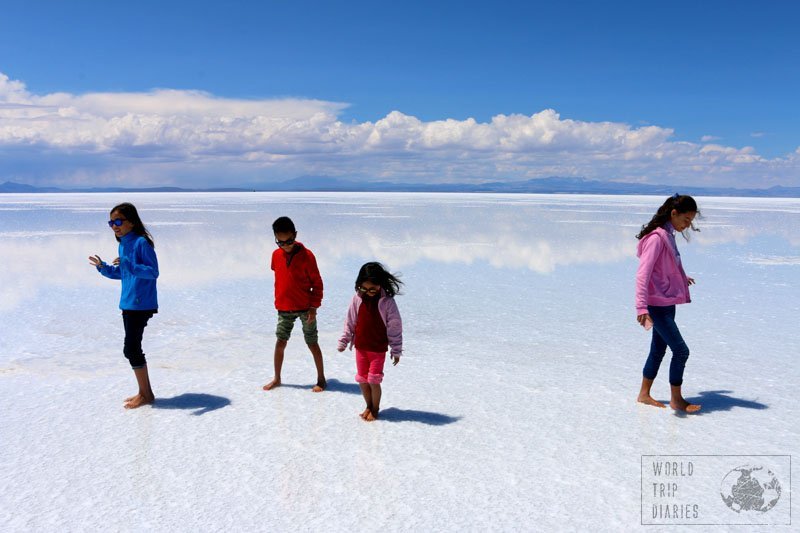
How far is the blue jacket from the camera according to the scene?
4.53 meters

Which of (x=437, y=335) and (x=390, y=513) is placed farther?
(x=437, y=335)

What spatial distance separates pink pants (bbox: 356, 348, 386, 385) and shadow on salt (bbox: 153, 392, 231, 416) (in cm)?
128

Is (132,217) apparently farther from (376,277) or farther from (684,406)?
(684,406)

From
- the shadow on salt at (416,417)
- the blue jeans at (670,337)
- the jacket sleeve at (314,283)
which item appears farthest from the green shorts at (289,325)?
the blue jeans at (670,337)

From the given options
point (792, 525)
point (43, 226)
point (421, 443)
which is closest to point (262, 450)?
point (421, 443)

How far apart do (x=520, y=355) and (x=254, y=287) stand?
221 inches

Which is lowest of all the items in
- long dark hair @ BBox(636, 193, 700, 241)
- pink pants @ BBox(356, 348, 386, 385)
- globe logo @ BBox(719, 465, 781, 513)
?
globe logo @ BBox(719, 465, 781, 513)

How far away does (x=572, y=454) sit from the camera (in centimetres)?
391

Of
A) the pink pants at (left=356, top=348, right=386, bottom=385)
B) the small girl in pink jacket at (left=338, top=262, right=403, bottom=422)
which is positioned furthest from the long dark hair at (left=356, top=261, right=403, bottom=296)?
the pink pants at (left=356, top=348, right=386, bottom=385)

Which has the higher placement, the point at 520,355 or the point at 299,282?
the point at 299,282

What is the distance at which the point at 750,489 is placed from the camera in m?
3.49

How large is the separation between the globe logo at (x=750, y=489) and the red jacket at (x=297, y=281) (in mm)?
3228

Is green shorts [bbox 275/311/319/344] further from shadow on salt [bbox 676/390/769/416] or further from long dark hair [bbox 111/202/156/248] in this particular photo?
shadow on salt [bbox 676/390/769/416]

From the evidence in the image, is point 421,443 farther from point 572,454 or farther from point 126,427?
point 126,427
